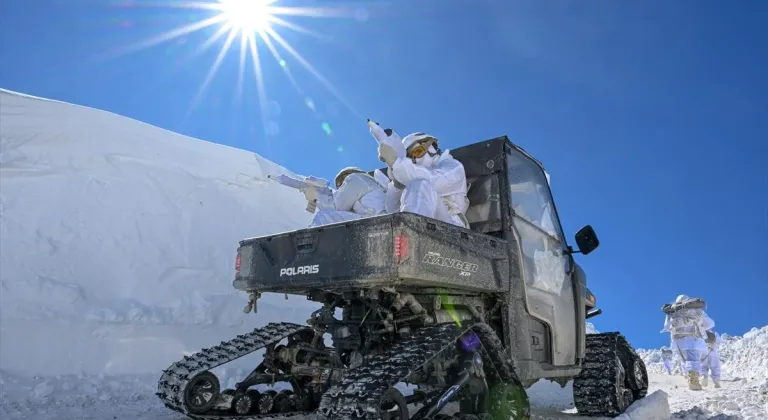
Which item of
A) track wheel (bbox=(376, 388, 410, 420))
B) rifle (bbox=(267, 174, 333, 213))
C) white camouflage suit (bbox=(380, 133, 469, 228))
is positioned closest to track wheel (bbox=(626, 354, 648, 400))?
white camouflage suit (bbox=(380, 133, 469, 228))

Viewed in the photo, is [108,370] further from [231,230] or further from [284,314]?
[231,230]

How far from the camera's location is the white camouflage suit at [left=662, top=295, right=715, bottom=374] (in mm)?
11815

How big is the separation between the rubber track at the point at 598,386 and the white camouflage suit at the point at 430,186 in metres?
2.78

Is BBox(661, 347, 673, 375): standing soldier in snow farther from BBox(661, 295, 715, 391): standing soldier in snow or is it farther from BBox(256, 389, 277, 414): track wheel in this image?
BBox(256, 389, 277, 414): track wheel

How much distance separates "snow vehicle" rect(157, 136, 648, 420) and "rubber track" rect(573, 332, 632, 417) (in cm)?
1

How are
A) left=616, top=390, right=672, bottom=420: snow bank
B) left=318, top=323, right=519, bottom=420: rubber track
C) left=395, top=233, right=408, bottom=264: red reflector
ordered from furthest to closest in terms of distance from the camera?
left=616, top=390, right=672, bottom=420: snow bank → left=395, top=233, right=408, bottom=264: red reflector → left=318, top=323, right=519, bottom=420: rubber track

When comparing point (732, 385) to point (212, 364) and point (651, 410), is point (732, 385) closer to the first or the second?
point (651, 410)

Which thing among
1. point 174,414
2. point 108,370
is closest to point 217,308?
point 108,370

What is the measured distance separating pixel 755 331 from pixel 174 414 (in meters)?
20.5

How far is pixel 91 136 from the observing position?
13875mm

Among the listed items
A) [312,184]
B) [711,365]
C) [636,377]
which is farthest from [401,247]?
[711,365]

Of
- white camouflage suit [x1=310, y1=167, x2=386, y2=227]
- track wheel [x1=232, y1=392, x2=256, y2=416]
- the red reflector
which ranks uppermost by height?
white camouflage suit [x1=310, y1=167, x2=386, y2=227]

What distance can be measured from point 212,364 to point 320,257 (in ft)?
5.51

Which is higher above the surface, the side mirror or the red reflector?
the side mirror
